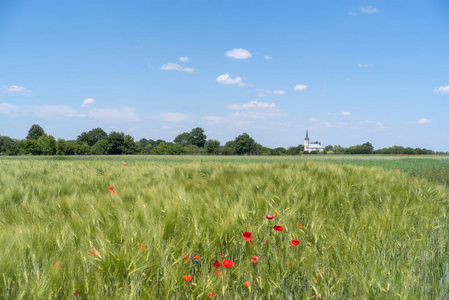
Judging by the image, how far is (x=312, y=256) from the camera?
1426mm

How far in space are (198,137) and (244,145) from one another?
28.2 meters

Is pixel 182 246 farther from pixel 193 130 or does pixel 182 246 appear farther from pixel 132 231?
pixel 193 130

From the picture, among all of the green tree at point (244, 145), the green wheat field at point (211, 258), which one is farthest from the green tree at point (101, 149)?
the green wheat field at point (211, 258)

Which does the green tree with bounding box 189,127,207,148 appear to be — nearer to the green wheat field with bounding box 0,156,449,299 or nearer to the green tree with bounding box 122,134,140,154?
the green tree with bounding box 122,134,140,154

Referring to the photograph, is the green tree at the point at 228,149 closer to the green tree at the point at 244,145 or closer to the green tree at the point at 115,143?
the green tree at the point at 244,145

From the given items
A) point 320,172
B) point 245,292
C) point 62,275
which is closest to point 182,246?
point 245,292

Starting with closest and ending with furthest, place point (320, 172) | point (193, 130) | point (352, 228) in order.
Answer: point (352, 228)
point (320, 172)
point (193, 130)

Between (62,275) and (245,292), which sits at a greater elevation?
(62,275)

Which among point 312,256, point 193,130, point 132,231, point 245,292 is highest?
point 193,130

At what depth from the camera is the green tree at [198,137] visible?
110581 millimetres

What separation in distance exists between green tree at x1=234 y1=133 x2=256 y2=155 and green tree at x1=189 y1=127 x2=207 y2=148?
909 inches

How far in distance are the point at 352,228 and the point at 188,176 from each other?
3935 mm

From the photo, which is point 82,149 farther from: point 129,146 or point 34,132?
point 34,132

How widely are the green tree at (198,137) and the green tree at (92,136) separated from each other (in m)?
35.7
